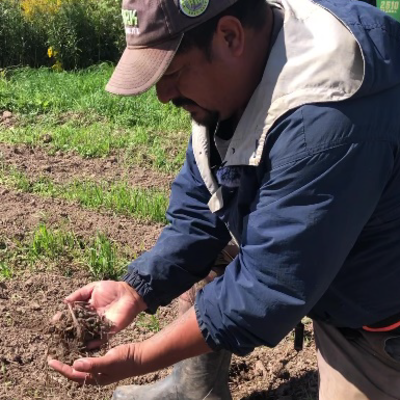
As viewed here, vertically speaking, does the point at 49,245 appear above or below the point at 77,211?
above

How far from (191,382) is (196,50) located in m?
1.74

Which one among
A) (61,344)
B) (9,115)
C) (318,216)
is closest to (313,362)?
(61,344)

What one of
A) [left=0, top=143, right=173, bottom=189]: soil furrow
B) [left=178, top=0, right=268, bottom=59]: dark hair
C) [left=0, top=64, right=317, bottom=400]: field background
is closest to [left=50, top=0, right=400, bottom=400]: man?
[left=178, top=0, right=268, bottom=59]: dark hair

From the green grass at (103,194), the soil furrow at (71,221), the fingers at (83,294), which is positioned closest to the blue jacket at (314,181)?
the fingers at (83,294)

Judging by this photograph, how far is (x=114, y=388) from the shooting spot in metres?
3.34

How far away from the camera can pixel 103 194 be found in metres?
4.91

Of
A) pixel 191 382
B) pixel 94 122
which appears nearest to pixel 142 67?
pixel 191 382

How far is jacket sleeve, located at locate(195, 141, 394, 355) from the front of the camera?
1.82 m

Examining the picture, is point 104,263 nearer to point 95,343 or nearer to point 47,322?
point 47,322

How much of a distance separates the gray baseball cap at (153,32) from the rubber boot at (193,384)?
150 centimetres

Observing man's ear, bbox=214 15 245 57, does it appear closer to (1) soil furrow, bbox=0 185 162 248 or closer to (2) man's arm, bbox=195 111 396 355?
(2) man's arm, bbox=195 111 396 355

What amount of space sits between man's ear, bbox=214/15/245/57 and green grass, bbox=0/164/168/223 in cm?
274

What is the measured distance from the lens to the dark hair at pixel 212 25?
1878 millimetres

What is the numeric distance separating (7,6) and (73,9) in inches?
40.6
